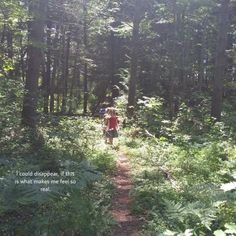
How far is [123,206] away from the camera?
8.30 metres

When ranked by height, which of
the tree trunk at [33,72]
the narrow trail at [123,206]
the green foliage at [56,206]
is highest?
the tree trunk at [33,72]

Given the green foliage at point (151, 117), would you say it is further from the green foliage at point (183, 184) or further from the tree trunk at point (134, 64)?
the tree trunk at point (134, 64)

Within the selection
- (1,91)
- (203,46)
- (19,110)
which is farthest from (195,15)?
(1,91)

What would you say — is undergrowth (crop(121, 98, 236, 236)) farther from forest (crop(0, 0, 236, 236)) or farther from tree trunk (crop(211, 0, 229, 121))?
tree trunk (crop(211, 0, 229, 121))

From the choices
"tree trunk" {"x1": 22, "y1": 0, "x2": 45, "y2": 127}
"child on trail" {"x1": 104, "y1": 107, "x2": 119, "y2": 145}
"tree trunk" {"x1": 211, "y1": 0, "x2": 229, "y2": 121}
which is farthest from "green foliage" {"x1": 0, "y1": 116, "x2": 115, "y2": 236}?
"tree trunk" {"x1": 211, "y1": 0, "x2": 229, "y2": 121}

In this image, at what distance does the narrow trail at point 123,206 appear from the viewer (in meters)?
7.08

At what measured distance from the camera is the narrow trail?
23.2 feet

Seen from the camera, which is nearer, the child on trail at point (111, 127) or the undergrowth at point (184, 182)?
the undergrowth at point (184, 182)

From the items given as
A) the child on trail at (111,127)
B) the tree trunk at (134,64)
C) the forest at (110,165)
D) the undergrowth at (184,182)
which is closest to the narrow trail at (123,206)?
the forest at (110,165)

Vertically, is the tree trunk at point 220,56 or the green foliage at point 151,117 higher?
the tree trunk at point 220,56

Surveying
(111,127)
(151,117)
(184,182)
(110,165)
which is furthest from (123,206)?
(151,117)

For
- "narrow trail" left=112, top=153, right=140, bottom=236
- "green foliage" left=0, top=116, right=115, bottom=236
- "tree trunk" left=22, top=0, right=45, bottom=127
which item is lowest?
"narrow trail" left=112, top=153, right=140, bottom=236

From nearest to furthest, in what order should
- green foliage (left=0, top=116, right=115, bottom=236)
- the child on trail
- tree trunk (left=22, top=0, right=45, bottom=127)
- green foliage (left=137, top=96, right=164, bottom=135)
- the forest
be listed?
green foliage (left=0, top=116, right=115, bottom=236) < the forest < tree trunk (left=22, top=0, right=45, bottom=127) < the child on trail < green foliage (left=137, top=96, right=164, bottom=135)

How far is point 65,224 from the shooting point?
642 cm
